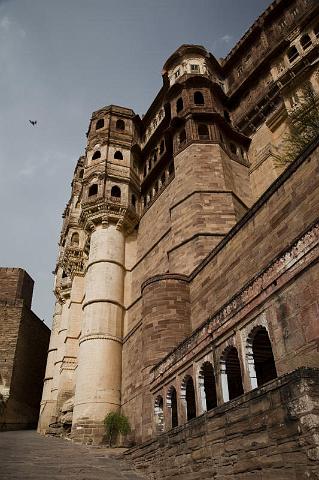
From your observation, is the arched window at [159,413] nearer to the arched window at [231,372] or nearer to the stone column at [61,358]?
the arched window at [231,372]

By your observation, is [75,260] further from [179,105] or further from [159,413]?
[159,413]

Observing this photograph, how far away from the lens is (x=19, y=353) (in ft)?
96.2

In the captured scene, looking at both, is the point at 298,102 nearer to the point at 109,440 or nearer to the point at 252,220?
the point at 252,220

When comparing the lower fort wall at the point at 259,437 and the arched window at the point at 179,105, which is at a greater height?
the arched window at the point at 179,105

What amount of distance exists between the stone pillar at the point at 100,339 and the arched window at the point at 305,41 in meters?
12.8

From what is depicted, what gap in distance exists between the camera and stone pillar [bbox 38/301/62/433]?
24.2 meters

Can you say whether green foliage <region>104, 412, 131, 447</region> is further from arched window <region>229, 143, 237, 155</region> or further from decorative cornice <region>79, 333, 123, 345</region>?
arched window <region>229, 143, 237, 155</region>

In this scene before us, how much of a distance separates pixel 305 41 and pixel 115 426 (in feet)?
62.3

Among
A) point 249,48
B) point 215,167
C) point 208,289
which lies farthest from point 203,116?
point 208,289

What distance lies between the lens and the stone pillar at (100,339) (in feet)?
54.3

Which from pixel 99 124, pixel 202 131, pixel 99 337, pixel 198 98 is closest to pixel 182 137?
pixel 202 131

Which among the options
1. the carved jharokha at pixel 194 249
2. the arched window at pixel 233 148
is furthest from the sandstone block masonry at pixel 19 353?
the arched window at pixel 233 148

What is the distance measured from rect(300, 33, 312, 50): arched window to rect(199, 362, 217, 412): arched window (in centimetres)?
1628

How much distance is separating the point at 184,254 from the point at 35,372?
21292 mm
